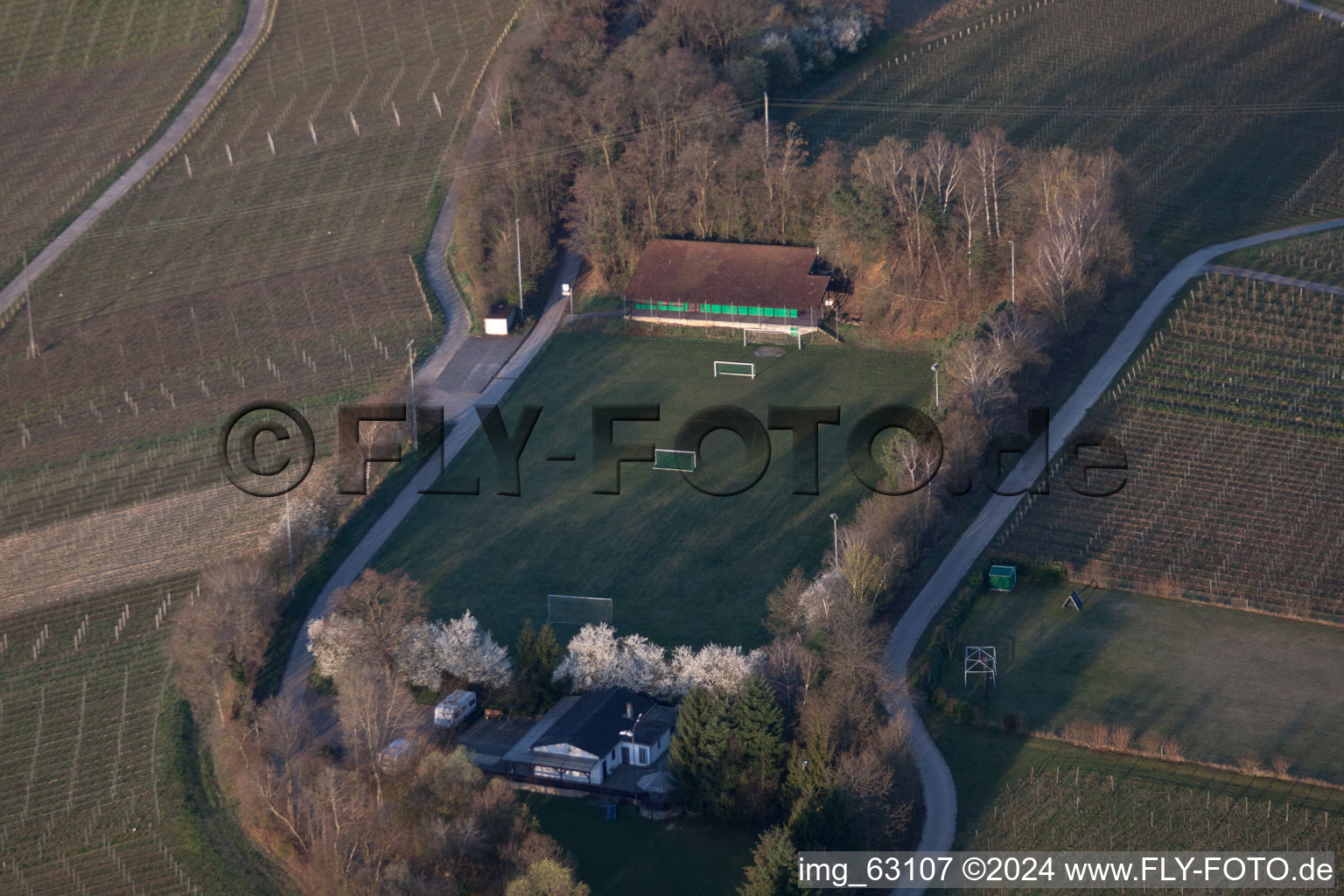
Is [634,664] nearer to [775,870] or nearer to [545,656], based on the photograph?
[545,656]

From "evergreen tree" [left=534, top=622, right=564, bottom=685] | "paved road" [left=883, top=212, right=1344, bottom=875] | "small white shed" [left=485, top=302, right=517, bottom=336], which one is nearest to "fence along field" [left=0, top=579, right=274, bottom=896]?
"evergreen tree" [left=534, top=622, right=564, bottom=685]

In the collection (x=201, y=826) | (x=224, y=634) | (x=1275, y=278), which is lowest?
(x=201, y=826)

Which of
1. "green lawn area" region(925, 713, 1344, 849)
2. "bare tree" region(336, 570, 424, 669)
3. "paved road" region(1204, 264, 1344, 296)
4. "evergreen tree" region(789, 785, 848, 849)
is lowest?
"green lawn area" region(925, 713, 1344, 849)

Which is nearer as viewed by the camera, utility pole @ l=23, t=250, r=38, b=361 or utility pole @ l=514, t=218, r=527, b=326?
utility pole @ l=23, t=250, r=38, b=361

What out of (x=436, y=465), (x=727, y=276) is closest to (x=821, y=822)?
(x=436, y=465)

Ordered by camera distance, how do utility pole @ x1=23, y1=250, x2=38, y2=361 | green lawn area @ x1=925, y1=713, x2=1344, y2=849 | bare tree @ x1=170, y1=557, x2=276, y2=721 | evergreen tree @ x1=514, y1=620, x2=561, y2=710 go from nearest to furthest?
1. green lawn area @ x1=925, y1=713, x2=1344, y2=849
2. bare tree @ x1=170, y1=557, x2=276, y2=721
3. evergreen tree @ x1=514, y1=620, x2=561, y2=710
4. utility pole @ x1=23, y1=250, x2=38, y2=361

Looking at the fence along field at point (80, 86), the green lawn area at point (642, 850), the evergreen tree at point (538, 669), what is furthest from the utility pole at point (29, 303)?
the green lawn area at point (642, 850)
